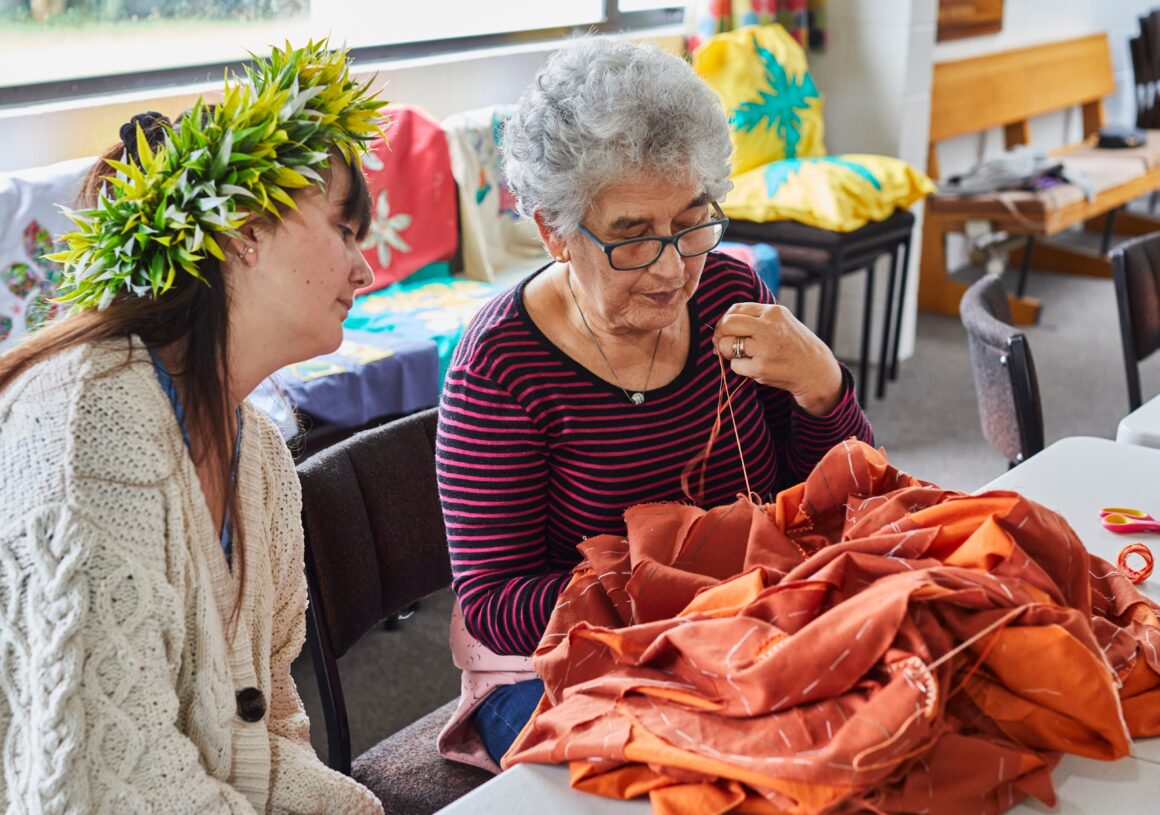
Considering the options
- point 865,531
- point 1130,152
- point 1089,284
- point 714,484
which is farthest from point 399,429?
point 1130,152

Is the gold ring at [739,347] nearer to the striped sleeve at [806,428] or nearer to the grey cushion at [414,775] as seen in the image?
the striped sleeve at [806,428]

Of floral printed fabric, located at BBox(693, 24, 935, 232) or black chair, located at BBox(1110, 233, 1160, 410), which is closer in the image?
black chair, located at BBox(1110, 233, 1160, 410)

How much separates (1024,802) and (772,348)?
64 cm

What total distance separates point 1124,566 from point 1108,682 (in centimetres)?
45

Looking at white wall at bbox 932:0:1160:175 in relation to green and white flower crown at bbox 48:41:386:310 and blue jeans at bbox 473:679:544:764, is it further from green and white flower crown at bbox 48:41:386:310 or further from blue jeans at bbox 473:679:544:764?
green and white flower crown at bbox 48:41:386:310

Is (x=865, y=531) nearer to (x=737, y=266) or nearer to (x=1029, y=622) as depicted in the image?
(x=1029, y=622)

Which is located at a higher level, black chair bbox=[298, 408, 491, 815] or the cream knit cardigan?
the cream knit cardigan

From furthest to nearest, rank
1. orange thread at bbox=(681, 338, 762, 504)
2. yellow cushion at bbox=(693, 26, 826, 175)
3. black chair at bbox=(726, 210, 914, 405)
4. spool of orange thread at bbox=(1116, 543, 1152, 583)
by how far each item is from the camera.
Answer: yellow cushion at bbox=(693, 26, 826, 175), black chair at bbox=(726, 210, 914, 405), orange thread at bbox=(681, 338, 762, 504), spool of orange thread at bbox=(1116, 543, 1152, 583)

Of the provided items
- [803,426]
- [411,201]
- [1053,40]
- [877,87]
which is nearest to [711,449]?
[803,426]

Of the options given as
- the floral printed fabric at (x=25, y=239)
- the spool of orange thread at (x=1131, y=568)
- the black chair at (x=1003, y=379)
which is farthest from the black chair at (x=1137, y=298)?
the floral printed fabric at (x=25, y=239)

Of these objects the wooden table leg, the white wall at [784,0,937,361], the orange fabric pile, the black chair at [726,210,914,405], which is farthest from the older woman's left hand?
the wooden table leg

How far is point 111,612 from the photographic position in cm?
108

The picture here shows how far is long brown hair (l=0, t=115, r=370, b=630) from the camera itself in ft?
3.80

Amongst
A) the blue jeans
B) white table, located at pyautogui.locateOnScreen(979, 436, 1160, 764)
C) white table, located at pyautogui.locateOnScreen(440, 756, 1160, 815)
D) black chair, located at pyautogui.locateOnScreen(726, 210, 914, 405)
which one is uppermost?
white table, located at pyautogui.locateOnScreen(440, 756, 1160, 815)
